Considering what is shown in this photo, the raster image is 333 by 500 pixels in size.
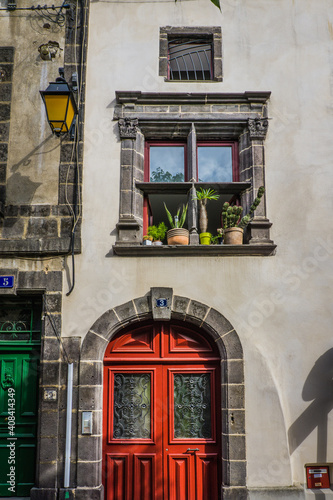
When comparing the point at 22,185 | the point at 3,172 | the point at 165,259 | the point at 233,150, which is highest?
the point at 233,150

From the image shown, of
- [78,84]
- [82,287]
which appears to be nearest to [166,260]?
[82,287]

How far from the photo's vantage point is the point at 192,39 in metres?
6.65

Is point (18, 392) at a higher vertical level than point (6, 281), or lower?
lower

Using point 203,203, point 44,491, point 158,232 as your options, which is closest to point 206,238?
point 203,203

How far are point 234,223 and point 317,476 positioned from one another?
3033mm

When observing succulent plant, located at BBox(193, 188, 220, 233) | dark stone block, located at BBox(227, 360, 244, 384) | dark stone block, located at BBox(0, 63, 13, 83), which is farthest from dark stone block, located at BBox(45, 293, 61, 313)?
dark stone block, located at BBox(0, 63, 13, 83)

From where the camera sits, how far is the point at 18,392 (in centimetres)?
573

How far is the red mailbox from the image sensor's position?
535cm

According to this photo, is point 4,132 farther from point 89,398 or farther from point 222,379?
point 222,379

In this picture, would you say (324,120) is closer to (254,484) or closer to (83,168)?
(83,168)

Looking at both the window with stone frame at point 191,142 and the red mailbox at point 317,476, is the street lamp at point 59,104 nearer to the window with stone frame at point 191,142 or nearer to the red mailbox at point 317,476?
the window with stone frame at point 191,142

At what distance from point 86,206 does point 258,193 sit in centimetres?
213

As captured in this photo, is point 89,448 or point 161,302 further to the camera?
point 161,302

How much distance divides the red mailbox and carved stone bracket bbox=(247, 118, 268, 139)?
3.99 meters
